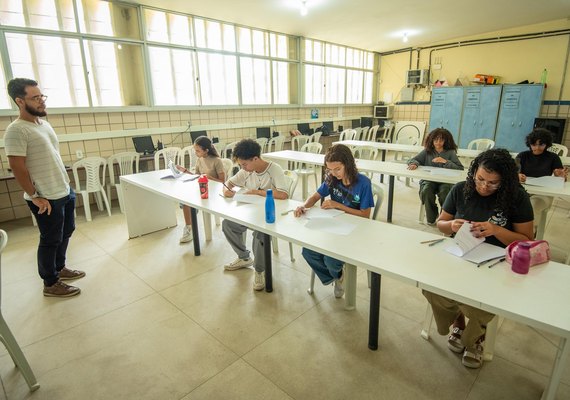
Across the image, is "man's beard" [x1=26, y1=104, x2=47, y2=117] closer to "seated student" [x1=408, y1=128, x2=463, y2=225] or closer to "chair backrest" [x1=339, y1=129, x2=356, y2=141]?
"seated student" [x1=408, y1=128, x2=463, y2=225]

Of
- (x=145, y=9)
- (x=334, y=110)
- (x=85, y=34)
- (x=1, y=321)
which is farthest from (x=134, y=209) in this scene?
(x=334, y=110)

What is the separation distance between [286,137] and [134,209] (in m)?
4.68

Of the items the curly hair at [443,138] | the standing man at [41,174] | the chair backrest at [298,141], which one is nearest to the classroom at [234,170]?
the standing man at [41,174]

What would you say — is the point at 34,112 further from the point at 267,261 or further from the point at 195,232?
the point at 267,261

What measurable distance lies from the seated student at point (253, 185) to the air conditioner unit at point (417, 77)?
790 cm

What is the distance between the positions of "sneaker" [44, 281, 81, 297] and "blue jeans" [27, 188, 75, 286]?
0.03 m

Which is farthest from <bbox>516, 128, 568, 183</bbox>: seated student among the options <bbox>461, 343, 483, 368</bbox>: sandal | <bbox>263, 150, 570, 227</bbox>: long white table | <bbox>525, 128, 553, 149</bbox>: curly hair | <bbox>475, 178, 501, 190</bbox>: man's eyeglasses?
<bbox>461, 343, 483, 368</bbox>: sandal

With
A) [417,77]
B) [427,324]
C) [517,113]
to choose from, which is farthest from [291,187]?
[417,77]

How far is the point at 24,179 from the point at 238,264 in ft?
5.49

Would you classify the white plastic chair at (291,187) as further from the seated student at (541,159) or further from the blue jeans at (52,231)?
the seated student at (541,159)

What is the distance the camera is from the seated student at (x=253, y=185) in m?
2.52

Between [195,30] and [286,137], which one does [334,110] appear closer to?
[286,137]

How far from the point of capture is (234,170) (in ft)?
15.8

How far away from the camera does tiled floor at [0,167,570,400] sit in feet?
5.50
